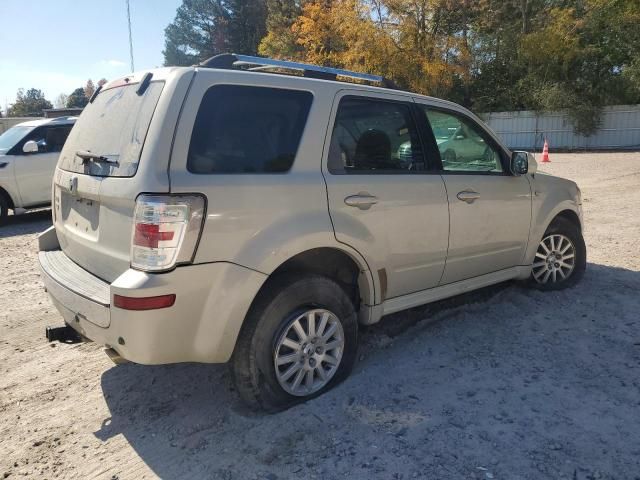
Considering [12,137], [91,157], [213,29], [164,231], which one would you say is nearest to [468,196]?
[164,231]

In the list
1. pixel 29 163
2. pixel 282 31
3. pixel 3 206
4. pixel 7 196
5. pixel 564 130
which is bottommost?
pixel 3 206

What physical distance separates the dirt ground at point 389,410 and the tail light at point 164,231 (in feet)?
3.56

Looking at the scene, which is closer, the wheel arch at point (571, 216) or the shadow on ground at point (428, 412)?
the shadow on ground at point (428, 412)

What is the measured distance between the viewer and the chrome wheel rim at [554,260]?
5.00 meters

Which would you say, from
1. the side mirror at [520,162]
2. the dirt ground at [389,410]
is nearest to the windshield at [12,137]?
the dirt ground at [389,410]

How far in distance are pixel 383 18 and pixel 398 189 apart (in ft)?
89.1

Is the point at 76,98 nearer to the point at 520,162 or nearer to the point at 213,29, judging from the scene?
the point at 213,29

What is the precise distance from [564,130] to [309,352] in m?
29.2

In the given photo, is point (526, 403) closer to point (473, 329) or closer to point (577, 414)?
point (577, 414)

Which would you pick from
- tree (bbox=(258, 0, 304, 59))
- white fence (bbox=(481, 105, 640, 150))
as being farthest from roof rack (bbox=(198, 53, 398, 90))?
tree (bbox=(258, 0, 304, 59))

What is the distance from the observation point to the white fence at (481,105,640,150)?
26328mm

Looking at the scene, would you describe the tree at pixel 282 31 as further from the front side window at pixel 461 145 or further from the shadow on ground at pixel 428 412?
the shadow on ground at pixel 428 412

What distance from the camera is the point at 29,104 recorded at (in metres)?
77.4

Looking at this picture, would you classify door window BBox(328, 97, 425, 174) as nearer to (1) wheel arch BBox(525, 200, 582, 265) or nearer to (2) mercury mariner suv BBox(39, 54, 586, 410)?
(2) mercury mariner suv BBox(39, 54, 586, 410)
